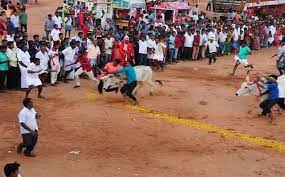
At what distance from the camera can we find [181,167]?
1148 centimetres

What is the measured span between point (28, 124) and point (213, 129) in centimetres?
518

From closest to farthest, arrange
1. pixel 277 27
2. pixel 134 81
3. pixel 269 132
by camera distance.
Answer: pixel 269 132 < pixel 134 81 < pixel 277 27

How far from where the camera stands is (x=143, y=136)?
13.4 meters

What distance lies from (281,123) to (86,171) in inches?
256

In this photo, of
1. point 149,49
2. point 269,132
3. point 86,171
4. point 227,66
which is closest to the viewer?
point 86,171

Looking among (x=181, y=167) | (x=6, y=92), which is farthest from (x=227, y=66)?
(x=181, y=167)

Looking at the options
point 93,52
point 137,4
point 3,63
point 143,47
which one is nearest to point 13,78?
point 3,63

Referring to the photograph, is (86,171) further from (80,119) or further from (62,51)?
(62,51)

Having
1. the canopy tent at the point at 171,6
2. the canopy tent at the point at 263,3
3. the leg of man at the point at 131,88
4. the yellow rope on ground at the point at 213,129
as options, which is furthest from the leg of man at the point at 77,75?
the canopy tent at the point at 263,3

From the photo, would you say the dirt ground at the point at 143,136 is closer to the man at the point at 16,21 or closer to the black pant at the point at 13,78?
the black pant at the point at 13,78

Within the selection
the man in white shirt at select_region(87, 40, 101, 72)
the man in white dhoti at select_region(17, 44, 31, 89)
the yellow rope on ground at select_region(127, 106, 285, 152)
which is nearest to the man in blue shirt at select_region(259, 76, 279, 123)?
the yellow rope on ground at select_region(127, 106, 285, 152)

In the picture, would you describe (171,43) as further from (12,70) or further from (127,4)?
(12,70)

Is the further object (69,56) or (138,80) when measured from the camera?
(69,56)

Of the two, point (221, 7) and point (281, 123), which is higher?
point (221, 7)
